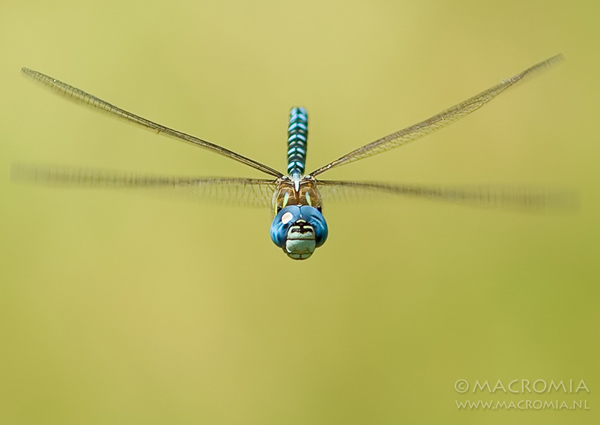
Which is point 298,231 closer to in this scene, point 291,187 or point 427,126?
point 291,187

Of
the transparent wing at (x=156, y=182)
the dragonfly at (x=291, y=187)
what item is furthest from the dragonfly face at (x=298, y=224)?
the transparent wing at (x=156, y=182)

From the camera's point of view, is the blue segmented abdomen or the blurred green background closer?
the blue segmented abdomen

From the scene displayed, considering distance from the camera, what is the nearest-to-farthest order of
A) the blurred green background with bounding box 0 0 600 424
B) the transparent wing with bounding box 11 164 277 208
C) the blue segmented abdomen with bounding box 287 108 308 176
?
the transparent wing with bounding box 11 164 277 208 → the blue segmented abdomen with bounding box 287 108 308 176 → the blurred green background with bounding box 0 0 600 424

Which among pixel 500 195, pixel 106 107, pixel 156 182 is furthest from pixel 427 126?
pixel 106 107

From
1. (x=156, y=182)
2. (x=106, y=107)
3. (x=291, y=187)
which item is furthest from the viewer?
(x=291, y=187)

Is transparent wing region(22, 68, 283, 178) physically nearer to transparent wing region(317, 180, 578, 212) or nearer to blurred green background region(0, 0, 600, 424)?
transparent wing region(317, 180, 578, 212)

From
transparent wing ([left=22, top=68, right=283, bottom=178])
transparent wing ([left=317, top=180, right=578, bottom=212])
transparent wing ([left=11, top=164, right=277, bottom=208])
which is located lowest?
transparent wing ([left=317, top=180, right=578, bottom=212])

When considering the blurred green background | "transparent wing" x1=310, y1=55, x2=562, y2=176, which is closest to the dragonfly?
"transparent wing" x1=310, y1=55, x2=562, y2=176
